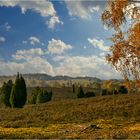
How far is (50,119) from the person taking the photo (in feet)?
207

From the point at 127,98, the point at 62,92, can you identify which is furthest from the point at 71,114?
the point at 62,92

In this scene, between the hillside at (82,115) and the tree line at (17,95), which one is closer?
the hillside at (82,115)

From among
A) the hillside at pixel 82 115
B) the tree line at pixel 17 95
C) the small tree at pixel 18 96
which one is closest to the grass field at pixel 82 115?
the hillside at pixel 82 115

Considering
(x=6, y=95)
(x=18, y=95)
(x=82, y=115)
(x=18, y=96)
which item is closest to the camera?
(x=82, y=115)

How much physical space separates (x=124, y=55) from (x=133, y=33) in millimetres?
2093

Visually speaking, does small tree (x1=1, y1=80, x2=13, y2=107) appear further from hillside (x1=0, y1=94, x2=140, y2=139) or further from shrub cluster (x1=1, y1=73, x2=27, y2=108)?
hillside (x1=0, y1=94, x2=140, y2=139)

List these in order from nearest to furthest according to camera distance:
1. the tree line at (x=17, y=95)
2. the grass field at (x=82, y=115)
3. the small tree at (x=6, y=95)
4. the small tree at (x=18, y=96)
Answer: the grass field at (x=82, y=115)
the small tree at (x=18, y=96)
the tree line at (x=17, y=95)
the small tree at (x=6, y=95)

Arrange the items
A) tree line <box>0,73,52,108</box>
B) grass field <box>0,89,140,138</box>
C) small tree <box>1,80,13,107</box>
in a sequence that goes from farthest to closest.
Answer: small tree <box>1,80,13,107</box>
tree line <box>0,73,52,108</box>
grass field <box>0,89,140,138</box>

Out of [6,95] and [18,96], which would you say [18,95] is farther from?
[6,95]

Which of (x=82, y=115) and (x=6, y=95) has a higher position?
(x=6, y=95)

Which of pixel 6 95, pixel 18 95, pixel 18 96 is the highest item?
pixel 6 95

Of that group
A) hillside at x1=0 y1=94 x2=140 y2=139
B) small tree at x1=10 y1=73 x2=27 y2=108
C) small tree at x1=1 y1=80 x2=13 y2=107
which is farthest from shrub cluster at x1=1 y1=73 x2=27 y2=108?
hillside at x1=0 y1=94 x2=140 y2=139

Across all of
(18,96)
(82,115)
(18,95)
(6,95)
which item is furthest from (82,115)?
(6,95)

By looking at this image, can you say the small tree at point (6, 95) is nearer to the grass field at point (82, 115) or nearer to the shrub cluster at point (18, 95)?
the shrub cluster at point (18, 95)
